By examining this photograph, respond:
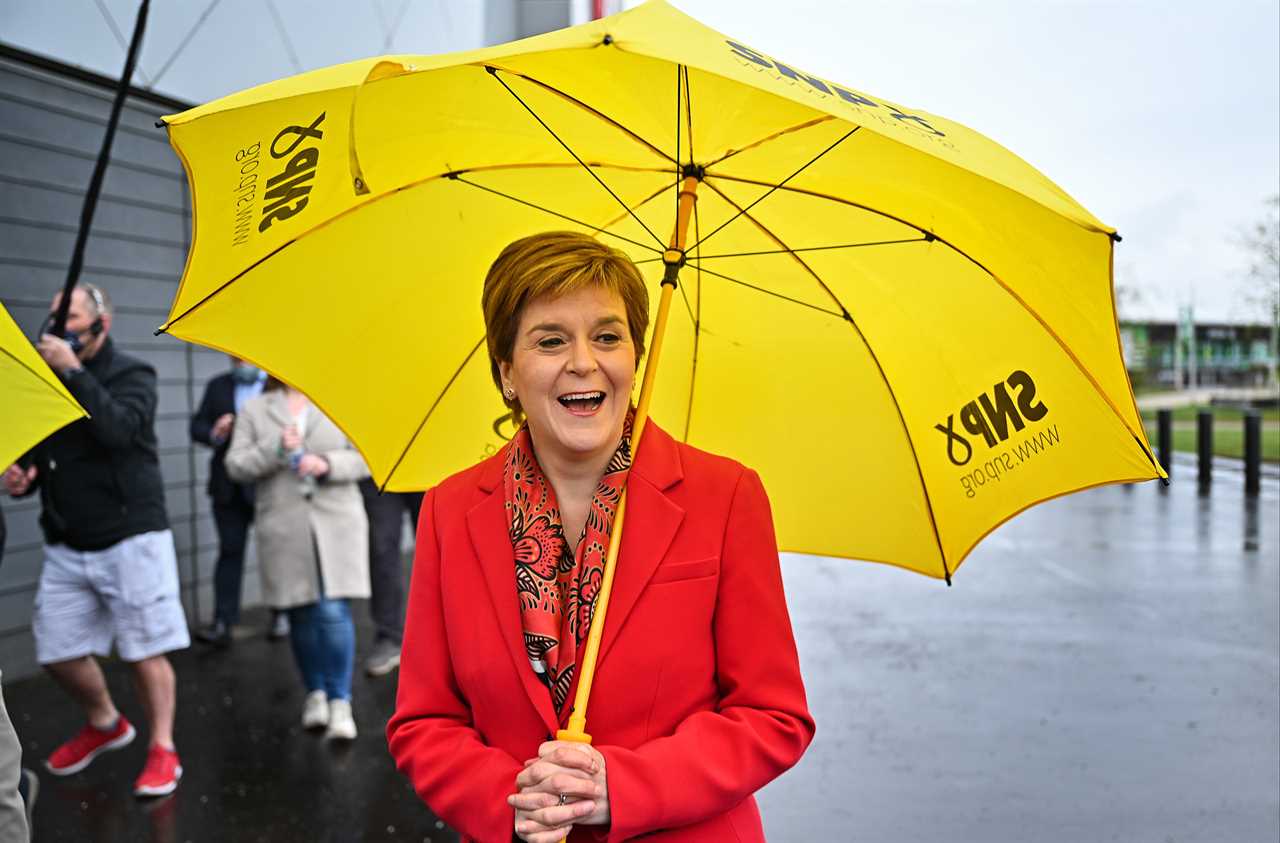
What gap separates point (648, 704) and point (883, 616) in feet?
24.1

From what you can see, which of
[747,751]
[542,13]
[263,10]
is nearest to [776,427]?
[747,751]

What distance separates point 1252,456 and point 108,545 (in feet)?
53.2

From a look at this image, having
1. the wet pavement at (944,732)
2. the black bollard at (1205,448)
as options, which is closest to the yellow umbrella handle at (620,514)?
the wet pavement at (944,732)

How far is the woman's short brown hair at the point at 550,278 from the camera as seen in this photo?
2.18 meters

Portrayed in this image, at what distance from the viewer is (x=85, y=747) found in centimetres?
575

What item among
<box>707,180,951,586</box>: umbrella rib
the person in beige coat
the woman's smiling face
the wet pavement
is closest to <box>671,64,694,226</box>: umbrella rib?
<box>707,180,951,586</box>: umbrella rib

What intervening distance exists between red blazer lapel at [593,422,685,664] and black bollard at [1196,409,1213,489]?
60.7ft

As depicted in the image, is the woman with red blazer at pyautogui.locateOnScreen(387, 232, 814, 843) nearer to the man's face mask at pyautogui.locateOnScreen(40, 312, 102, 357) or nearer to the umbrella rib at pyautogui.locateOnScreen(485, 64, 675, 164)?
the umbrella rib at pyautogui.locateOnScreen(485, 64, 675, 164)

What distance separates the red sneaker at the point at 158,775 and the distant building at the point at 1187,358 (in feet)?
135

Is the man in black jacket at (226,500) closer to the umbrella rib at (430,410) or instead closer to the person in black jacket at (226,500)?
the person in black jacket at (226,500)

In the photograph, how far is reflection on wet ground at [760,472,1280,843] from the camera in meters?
5.10

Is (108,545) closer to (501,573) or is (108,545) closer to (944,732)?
(501,573)

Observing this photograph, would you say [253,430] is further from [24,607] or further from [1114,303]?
[1114,303]

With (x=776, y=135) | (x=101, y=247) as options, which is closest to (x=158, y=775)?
(x=101, y=247)
